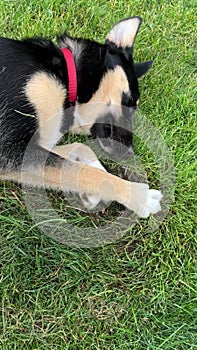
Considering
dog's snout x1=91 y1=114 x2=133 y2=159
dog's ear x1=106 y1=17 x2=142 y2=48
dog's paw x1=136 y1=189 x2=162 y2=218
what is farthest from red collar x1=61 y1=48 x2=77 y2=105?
dog's paw x1=136 y1=189 x2=162 y2=218

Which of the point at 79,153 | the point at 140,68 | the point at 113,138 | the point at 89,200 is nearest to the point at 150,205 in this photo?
the point at 89,200

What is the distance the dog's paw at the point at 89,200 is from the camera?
3.49m

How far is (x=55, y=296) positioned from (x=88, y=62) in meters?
1.65

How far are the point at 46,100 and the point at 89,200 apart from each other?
31.0 inches

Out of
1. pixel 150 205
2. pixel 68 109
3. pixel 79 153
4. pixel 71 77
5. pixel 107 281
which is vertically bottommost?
pixel 107 281

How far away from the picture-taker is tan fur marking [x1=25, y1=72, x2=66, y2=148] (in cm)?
323

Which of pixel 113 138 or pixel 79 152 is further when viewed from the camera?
pixel 79 152

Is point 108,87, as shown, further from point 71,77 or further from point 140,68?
point 140,68

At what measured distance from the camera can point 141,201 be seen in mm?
3527

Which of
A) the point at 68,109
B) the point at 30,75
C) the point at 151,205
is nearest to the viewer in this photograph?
the point at 30,75

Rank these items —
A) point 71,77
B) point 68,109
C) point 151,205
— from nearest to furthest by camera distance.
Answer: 1. point 71,77
2. point 68,109
3. point 151,205

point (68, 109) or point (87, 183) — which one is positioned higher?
point (68, 109)

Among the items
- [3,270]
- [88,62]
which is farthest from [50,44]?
[3,270]

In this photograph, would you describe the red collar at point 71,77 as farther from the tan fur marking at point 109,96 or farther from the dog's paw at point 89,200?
the dog's paw at point 89,200
